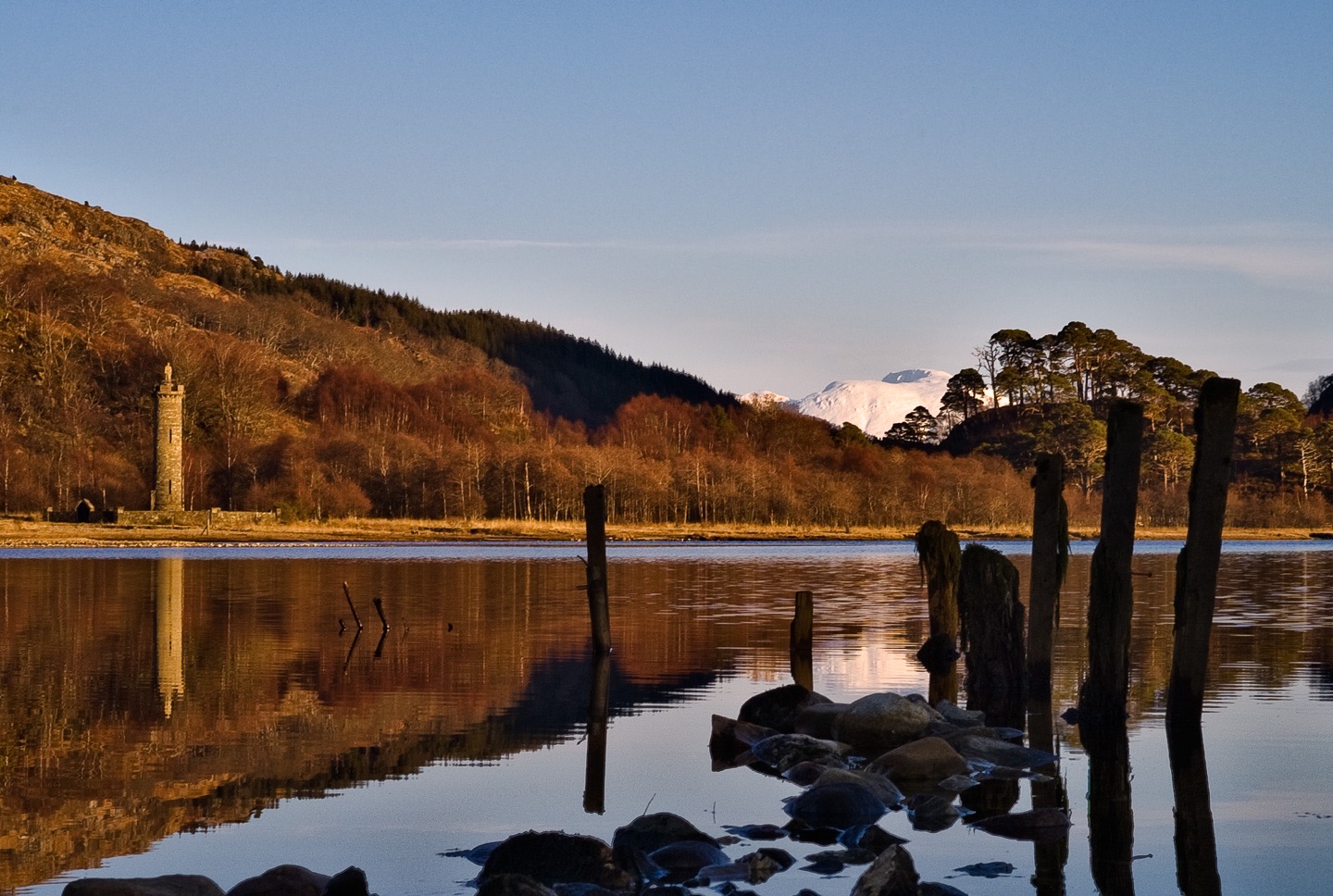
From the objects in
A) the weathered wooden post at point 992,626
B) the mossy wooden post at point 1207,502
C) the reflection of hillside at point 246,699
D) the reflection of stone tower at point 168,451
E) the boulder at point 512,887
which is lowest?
the reflection of hillside at point 246,699

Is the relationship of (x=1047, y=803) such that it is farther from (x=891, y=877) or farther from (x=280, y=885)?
(x=280, y=885)

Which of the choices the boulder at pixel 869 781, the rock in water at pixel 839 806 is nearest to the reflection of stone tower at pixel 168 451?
the boulder at pixel 869 781

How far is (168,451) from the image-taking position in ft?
393

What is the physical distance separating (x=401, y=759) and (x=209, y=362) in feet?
525

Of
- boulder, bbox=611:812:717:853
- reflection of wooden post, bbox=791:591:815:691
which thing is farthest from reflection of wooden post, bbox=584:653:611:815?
reflection of wooden post, bbox=791:591:815:691

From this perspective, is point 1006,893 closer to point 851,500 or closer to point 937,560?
point 937,560

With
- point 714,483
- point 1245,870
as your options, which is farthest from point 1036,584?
point 714,483

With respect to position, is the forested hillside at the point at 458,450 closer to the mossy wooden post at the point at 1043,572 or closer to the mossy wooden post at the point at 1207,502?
the mossy wooden post at the point at 1043,572

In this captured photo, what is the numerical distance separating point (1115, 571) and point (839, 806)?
17.9ft

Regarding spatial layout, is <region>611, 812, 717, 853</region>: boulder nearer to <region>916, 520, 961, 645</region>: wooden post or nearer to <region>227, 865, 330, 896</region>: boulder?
<region>227, 865, 330, 896</region>: boulder


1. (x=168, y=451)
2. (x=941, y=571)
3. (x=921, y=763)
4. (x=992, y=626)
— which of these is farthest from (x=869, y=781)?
(x=168, y=451)

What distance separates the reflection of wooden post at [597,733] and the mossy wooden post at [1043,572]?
607cm

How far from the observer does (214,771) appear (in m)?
16.9

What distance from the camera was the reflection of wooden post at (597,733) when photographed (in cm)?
1609
